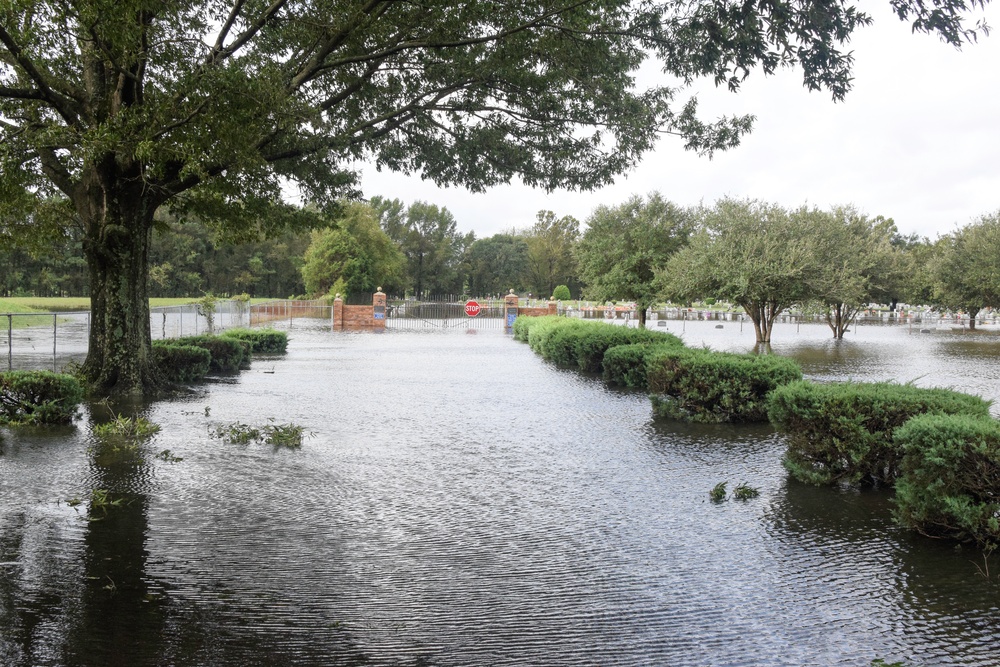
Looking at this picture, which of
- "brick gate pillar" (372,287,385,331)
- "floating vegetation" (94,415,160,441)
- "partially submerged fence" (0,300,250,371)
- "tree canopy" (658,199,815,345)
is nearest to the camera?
"floating vegetation" (94,415,160,441)

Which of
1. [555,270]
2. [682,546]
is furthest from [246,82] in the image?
[555,270]

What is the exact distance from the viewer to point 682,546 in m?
5.27

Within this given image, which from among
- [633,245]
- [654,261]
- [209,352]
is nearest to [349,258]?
[633,245]

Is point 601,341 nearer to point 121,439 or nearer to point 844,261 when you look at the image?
point 121,439

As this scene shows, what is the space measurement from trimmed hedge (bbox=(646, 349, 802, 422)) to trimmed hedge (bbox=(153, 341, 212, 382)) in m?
9.33

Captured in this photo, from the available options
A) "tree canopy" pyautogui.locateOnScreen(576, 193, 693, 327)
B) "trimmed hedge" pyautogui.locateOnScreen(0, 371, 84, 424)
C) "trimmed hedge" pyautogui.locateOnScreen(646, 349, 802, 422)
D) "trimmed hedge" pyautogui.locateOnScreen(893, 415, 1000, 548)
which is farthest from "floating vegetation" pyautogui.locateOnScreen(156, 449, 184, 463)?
"tree canopy" pyautogui.locateOnScreen(576, 193, 693, 327)

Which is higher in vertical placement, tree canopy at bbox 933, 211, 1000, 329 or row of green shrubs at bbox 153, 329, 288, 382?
tree canopy at bbox 933, 211, 1000, 329

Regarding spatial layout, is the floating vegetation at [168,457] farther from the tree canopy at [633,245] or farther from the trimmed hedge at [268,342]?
the tree canopy at [633,245]

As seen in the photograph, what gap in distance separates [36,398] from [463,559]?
7.49m

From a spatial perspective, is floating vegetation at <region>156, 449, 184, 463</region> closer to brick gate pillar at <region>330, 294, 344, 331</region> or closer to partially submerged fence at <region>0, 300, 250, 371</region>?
partially submerged fence at <region>0, 300, 250, 371</region>

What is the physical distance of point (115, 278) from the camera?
40.6ft

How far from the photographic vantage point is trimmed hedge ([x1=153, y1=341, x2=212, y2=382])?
14508mm

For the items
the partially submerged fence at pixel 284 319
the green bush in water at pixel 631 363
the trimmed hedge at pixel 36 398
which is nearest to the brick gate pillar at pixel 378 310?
the partially submerged fence at pixel 284 319

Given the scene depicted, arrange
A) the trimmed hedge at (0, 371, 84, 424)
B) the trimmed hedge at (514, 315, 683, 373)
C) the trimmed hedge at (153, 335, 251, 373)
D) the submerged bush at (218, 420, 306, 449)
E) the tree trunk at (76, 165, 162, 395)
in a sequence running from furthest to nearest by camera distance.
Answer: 1. the trimmed hedge at (153, 335, 251, 373)
2. the trimmed hedge at (514, 315, 683, 373)
3. the tree trunk at (76, 165, 162, 395)
4. the trimmed hedge at (0, 371, 84, 424)
5. the submerged bush at (218, 420, 306, 449)
